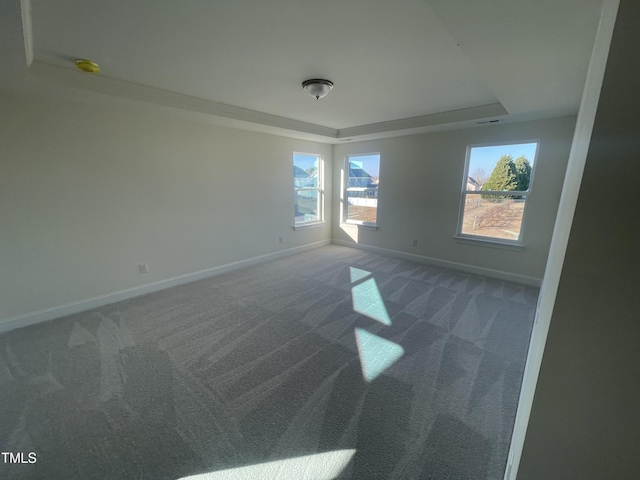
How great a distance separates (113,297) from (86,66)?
8.13 feet

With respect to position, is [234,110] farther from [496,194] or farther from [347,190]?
[496,194]

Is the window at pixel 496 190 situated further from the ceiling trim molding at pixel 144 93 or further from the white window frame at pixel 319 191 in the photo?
the ceiling trim molding at pixel 144 93

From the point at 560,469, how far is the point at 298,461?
120cm

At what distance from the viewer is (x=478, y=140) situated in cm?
390

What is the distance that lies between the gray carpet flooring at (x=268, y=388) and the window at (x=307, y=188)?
8.42ft

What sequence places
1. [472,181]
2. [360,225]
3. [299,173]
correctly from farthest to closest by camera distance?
[360,225] → [299,173] → [472,181]

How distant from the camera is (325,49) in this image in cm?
192

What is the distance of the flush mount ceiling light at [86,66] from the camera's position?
2.05m

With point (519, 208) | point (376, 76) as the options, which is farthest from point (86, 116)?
point (519, 208)

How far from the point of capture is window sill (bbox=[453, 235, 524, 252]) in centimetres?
379

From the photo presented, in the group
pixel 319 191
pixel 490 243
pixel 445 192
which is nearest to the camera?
pixel 490 243

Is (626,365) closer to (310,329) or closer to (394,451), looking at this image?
(394,451)

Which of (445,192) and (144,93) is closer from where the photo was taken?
(144,93)

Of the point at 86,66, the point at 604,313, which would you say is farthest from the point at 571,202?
the point at 86,66
